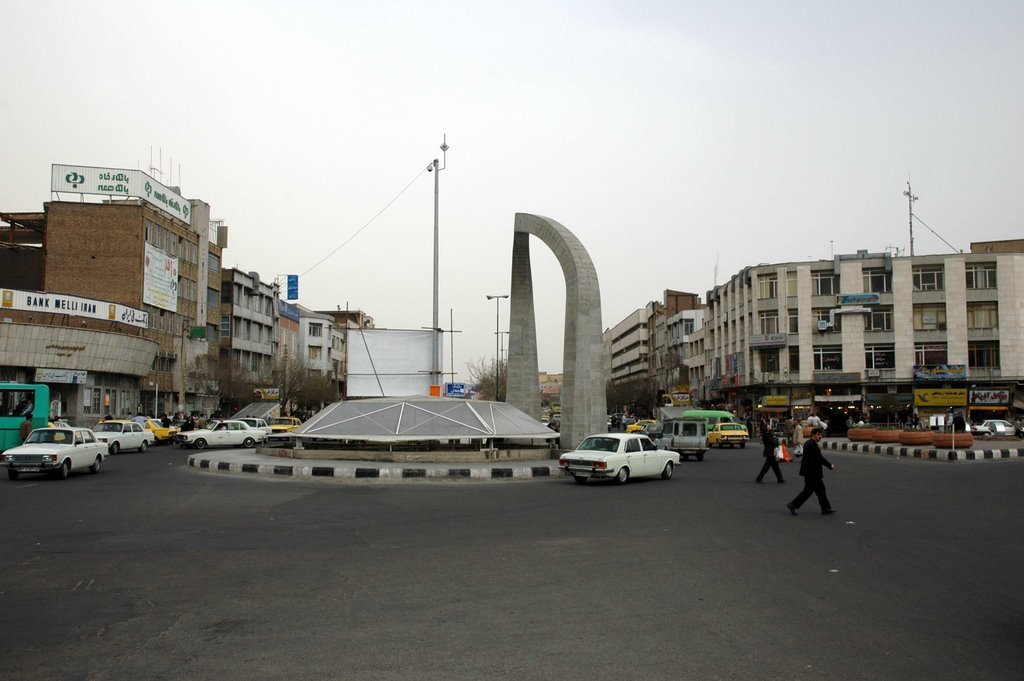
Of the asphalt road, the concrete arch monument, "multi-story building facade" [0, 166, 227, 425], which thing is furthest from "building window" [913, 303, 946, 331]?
"multi-story building facade" [0, 166, 227, 425]

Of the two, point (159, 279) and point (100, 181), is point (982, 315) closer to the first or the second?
point (159, 279)

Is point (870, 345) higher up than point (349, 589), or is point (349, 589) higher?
point (870, 345)

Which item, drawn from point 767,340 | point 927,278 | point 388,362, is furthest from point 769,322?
point 388,362

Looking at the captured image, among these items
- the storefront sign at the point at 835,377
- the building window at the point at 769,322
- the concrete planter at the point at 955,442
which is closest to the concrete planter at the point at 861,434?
the concrete planter at the point at 955,442

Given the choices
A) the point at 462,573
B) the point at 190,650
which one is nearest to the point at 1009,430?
the point at 462,573

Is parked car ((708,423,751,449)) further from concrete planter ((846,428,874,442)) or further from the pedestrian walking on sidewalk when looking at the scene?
the pedestrian walking on sidewalk

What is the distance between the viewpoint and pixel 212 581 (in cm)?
827

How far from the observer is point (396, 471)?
21.0 meters

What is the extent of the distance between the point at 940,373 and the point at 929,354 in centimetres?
174

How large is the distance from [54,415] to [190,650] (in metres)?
48.3

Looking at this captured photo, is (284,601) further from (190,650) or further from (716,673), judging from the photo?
(716,673)

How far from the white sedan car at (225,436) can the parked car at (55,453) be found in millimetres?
14542

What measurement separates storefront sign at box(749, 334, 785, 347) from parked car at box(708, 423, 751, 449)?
23788 mm

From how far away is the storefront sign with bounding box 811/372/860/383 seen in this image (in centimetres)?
6275
